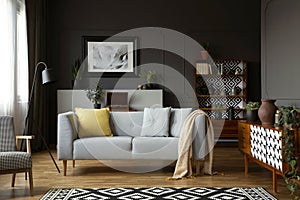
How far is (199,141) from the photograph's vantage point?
5.00 m

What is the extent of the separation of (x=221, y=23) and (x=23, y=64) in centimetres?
390

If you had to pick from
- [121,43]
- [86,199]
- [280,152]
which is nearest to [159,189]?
[86,199]

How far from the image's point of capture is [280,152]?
155 inches

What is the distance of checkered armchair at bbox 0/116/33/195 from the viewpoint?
12.7 ft

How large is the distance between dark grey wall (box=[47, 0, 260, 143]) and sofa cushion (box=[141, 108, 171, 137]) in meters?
2.52

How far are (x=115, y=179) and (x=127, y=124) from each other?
1007mm

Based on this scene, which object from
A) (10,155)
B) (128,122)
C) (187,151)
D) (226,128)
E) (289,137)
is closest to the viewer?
(289,137)

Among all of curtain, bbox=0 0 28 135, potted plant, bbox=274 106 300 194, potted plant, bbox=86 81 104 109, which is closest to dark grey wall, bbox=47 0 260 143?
potted plant, bbox=86 81 104 109

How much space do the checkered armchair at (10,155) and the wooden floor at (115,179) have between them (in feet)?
0.83

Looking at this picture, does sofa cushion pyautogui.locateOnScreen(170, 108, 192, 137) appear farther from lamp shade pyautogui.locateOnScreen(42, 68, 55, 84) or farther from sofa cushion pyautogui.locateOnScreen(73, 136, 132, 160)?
lamp shade pyautogui.locateOnScreen(42, 68, 55, 84)

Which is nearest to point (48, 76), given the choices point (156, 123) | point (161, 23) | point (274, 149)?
point (156, 123)

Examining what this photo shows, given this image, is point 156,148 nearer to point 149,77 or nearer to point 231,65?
point 149,77

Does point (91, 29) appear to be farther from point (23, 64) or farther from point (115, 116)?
point (115, 116)

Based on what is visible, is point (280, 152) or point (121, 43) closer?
point (280, 152)
